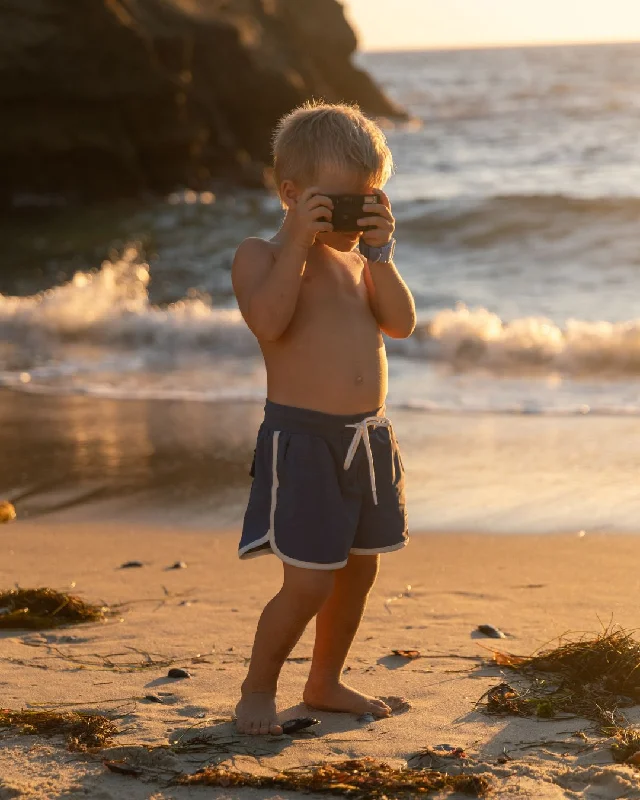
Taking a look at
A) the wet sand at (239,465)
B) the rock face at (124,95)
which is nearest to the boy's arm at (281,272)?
the wet sand at (239,465)

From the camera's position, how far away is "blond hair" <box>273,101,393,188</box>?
281 cm

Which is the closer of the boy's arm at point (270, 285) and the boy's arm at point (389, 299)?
the boy's arm at point (270, 285)

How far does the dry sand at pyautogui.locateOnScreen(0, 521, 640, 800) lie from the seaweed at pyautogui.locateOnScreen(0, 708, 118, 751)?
0.12 ft

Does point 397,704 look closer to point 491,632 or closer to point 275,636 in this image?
point 275,636

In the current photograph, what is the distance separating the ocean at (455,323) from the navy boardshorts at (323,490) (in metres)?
2.01

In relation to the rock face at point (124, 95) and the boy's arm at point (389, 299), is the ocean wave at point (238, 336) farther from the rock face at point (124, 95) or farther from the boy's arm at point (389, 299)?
the rock face at point (124, 95)

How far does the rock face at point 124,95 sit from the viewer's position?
2022 centimetres

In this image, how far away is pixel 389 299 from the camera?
3000 millimetres

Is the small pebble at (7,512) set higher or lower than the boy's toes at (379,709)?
higher

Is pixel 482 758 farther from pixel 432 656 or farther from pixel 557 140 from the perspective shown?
pixel 557 140

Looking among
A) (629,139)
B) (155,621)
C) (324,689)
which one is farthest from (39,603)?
(629,139)

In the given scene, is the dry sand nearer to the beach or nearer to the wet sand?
the beach

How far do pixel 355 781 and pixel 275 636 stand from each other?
49 cm

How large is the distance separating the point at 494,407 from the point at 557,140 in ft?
78.1
